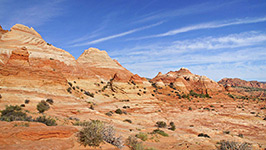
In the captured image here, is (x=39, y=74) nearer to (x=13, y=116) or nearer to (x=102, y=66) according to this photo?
(x=13, y=116)

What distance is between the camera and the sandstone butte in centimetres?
525

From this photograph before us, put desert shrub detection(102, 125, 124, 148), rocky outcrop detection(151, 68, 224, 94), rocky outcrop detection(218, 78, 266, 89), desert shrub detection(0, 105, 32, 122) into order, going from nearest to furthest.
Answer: desert shrub detection(102, 125, 124, 148) → desert shrub detection(0, 105, 32, 122) → rocky outcrop detection(151, 68, 224, 94) → rocky outcrop detection(218, 78, 266, 89)

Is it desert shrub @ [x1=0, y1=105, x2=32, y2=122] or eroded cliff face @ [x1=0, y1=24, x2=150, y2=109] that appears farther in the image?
eroded cliff face @ [x1=0, y1=24, x2=150, y2=109]

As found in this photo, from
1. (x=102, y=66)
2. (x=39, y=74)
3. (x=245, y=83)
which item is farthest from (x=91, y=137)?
(x=245, y=83)

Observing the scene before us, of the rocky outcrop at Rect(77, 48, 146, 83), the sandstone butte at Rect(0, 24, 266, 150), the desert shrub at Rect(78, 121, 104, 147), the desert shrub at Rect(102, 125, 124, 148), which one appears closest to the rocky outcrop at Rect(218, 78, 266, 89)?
the rocky outcrop at Rect(77, 48, 146, 83)

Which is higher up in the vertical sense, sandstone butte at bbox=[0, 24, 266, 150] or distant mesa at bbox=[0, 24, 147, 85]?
distant mesa at bbox=[0, 24, 147, 85]

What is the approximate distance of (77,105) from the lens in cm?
2064

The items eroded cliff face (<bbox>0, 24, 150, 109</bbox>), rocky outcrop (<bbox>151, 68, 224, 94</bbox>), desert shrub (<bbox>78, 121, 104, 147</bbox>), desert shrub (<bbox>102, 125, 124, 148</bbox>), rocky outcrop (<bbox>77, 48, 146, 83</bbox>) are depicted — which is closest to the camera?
desert shrub (<bbox>78, 121, 104, 147</bbox>)

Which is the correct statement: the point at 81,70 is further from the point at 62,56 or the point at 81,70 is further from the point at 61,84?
the point at 61,84

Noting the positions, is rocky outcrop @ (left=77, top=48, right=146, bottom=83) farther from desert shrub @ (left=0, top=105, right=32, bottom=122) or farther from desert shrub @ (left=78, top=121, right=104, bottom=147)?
desert shrub @ (left=78, top=121, right=104, bottom=147)

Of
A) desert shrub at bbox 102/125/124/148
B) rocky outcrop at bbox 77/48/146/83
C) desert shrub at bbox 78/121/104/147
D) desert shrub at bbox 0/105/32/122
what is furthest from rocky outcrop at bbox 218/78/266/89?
desert shrub at bbox 78/121/104/147

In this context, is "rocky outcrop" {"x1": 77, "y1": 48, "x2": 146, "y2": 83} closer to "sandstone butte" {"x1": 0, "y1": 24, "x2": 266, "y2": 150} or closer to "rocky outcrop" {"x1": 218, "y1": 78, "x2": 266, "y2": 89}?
"sandstone butte" {"x1": 0, "y1": 24, "x2": 266, "y2": 150}

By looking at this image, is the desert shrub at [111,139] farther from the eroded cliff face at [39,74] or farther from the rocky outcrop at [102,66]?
the rocky outcrop at [102,66]

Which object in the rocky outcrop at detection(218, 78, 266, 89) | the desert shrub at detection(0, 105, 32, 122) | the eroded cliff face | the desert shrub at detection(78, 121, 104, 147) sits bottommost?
the desert shrub at detection(0, 105, 32, 122)
